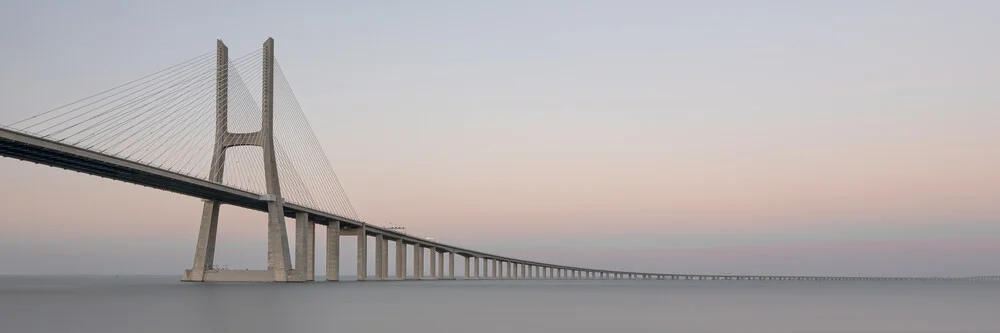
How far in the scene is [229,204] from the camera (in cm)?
7500

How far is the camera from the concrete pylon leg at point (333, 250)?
93.2 meters

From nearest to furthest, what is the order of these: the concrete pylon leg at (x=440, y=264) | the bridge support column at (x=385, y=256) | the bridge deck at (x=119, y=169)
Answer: the bridge deck at (x=119, y=169) < the bridge support column at (x=385, y=256) < the concrete pylon leg at (x=440, y=264)

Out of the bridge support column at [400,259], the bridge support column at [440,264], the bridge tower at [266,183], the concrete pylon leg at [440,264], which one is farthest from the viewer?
the concrete pylon leg at [440,264]

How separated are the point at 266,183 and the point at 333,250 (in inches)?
1036

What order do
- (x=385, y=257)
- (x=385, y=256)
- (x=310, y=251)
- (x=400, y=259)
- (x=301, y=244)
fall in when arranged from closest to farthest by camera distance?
(x=301, y=244) → (x=310, y=251) → (x=385, y=256) → (x=385, y=257) → (x=400, y=259)

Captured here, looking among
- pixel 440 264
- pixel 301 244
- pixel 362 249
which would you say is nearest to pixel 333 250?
pixel 362 249

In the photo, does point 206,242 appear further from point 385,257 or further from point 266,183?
point 385,257

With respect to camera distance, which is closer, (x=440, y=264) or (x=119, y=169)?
(x=119, y=169)

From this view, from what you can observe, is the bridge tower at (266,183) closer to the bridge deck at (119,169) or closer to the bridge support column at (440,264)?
the bridge deck at (119,169)

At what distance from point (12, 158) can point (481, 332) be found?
2935 centimetres

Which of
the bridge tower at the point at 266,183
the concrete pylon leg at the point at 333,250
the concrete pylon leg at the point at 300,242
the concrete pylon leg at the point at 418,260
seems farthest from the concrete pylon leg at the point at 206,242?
the concrete pylon leg at the point at 418,260

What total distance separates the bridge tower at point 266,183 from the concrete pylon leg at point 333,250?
1335cm

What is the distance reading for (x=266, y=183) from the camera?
71062 millimetres

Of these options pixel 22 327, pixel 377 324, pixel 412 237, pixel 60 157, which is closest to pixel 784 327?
pixel 377 324
